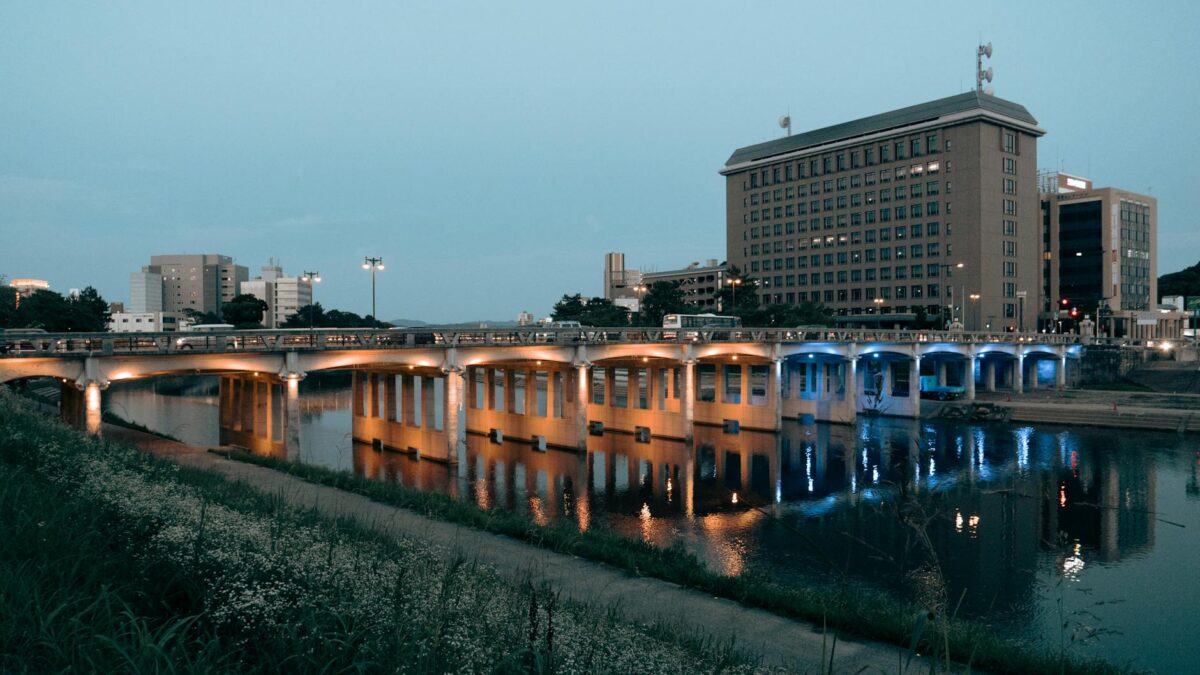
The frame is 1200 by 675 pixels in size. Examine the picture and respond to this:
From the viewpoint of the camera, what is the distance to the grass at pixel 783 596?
1284 centimetres

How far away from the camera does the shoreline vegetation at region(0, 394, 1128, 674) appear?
599 cm

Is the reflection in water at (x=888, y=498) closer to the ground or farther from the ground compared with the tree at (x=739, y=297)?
closer to the ground

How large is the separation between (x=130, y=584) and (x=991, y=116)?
123826 millimetres

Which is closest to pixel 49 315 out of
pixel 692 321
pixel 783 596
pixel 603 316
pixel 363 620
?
pixel 603 316

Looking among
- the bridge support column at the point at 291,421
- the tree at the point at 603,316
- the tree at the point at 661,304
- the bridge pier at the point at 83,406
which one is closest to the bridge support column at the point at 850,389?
the tree at the point at 661,304

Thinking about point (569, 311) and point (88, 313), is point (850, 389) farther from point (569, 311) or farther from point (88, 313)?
point (88, 313)

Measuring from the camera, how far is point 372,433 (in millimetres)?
54438

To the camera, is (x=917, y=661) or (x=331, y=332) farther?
(x=331, y=332)

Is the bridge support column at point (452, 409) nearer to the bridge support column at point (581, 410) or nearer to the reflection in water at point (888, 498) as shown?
the reflection in water at point (888, 498)

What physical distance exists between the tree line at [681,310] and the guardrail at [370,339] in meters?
30.9

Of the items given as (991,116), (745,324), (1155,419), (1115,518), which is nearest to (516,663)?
(1115,518)

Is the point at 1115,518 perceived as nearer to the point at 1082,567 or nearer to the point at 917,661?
the point at 1082,567

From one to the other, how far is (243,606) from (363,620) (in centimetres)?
110

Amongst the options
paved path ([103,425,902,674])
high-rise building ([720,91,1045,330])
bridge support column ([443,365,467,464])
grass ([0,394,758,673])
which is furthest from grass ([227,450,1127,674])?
high-rise building ([720,91,1045,330])
